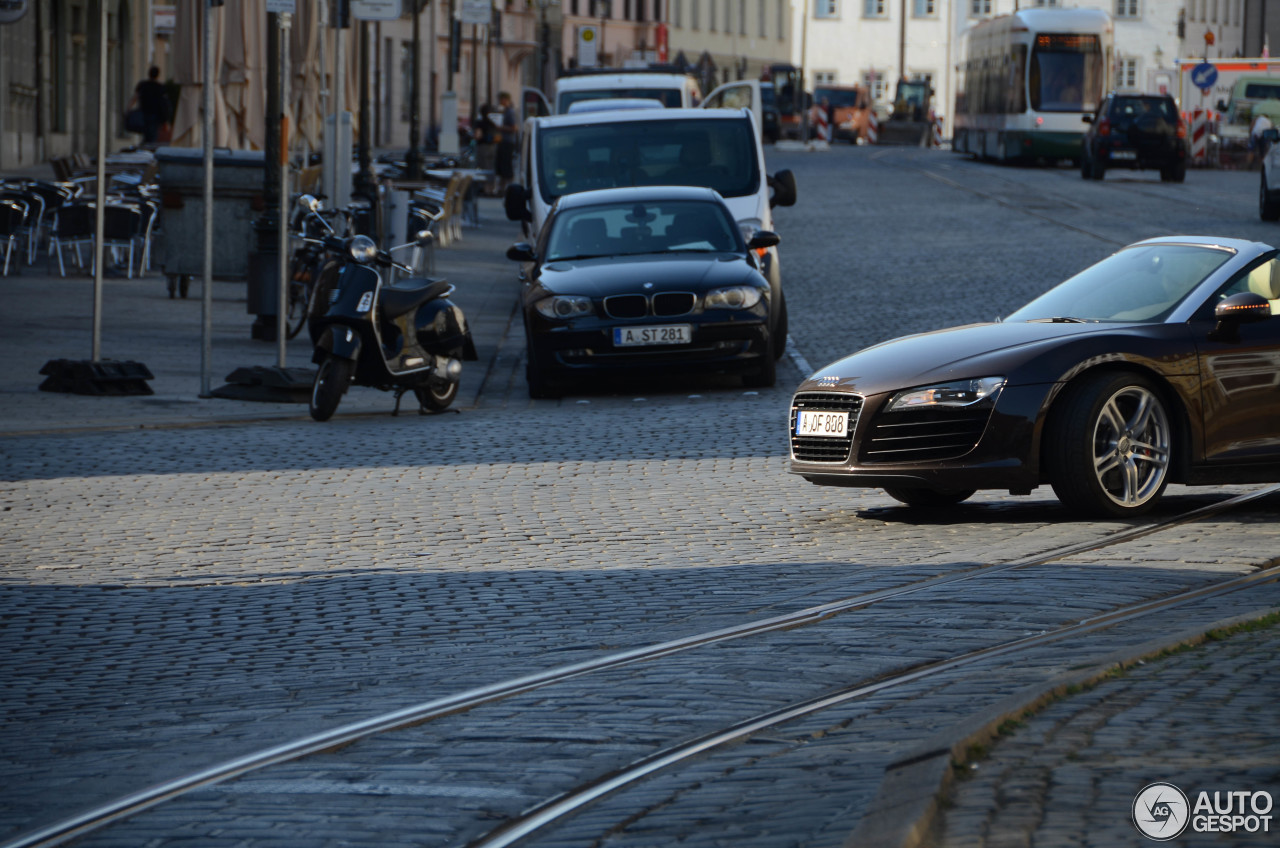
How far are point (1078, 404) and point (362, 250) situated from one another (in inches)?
246

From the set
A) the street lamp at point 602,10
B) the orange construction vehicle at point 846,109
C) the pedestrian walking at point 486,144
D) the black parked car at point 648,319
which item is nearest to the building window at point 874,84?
the orange construction vehicle at point 846,109

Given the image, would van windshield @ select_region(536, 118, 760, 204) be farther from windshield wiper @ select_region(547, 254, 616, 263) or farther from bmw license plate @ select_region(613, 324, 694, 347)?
bmw license plate @ select_region(613, 324, 694, 347)

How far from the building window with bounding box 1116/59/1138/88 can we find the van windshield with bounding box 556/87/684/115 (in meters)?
77.4

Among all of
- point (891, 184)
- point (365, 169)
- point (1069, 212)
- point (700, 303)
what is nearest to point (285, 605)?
point (700, 303)

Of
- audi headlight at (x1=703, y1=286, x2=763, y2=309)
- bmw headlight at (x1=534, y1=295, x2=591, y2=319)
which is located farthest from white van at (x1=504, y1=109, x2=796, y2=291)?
bmw headlight at (x1=534, y1=295, x2=591, y2=319)

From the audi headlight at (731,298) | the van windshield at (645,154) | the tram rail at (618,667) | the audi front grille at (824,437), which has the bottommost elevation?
the tram rail at (618,667)

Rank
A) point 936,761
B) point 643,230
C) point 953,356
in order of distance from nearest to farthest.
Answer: point 936,761, point 953,356, point 643,230

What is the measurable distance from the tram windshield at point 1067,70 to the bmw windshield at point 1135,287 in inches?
1598

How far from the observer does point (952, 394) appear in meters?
9.25

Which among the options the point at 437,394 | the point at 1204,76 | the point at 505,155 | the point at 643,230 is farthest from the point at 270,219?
the point at 1204,76

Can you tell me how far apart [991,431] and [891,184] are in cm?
3498

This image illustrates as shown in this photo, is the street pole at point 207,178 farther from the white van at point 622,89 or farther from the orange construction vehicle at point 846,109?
the orange construction vehicle at point 846,109

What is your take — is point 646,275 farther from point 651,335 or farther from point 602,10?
point 602,10

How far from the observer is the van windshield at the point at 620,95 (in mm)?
29406
